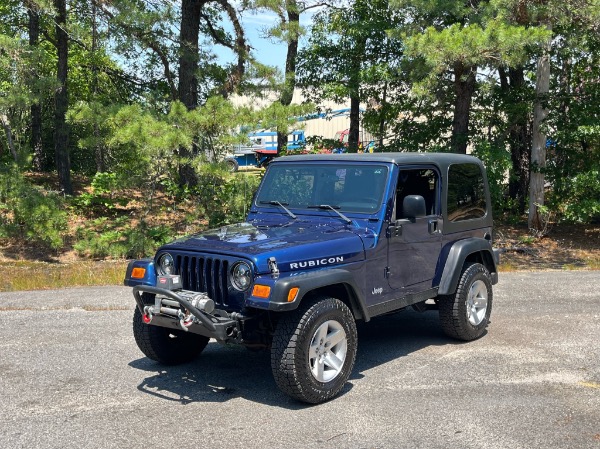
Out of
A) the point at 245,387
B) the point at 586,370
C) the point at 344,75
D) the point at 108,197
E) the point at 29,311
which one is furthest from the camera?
the point at 108,197

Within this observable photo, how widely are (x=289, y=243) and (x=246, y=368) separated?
1.48 metres

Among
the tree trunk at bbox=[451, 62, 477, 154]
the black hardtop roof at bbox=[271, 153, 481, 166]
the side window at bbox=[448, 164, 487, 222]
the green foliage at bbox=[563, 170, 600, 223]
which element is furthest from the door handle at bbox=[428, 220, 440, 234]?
the tree trunk at bbox=[451, 62, 477, 154]

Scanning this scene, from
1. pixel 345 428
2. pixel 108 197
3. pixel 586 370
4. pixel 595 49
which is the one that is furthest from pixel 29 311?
pixel 595 49

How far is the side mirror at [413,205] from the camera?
6.03 m

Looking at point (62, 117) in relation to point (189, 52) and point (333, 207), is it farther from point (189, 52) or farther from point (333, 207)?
point (333, 207)

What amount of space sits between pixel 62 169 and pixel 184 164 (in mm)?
6102

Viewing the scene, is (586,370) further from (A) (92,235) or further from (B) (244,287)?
(A) (92,235)

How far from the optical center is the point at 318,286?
5172mm

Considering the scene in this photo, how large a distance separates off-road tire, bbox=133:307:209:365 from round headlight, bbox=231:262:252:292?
45.2 inches

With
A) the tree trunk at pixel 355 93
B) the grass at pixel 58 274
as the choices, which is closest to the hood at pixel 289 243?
the grass at pixel 58 274

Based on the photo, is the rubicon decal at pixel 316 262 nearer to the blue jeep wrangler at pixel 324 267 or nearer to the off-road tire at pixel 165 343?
the blue jeep wrangler at pixel 324 267

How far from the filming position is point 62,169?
60.1ft

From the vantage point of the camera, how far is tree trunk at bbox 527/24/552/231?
15.2 metres

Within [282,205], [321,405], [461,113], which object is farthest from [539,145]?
[321,405]
